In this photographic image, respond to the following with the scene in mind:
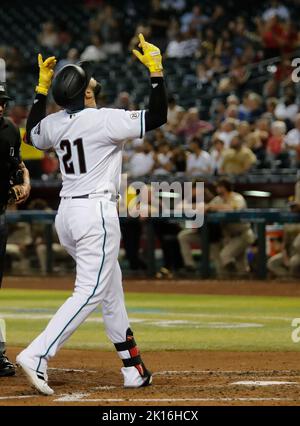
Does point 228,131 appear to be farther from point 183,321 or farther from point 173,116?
point 183,321

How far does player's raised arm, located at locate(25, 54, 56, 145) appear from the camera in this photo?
22.3 ft

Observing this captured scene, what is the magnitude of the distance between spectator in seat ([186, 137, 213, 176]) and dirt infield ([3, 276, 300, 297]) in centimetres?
207

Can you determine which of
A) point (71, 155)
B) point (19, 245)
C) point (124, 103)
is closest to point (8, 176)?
point (71, 155)

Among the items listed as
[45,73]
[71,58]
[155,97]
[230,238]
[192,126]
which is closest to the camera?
[155,97]

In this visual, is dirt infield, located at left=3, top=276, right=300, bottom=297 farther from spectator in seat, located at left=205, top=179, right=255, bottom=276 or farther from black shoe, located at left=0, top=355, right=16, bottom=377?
black shoe, located at left=0, top=355, right=16, bottom=377

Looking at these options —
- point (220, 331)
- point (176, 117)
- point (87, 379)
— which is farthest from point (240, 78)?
point (87, 379)

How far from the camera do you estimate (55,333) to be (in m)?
6.09

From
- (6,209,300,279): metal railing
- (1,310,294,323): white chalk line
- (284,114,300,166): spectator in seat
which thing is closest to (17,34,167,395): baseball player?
(1,310,294,323): white chalk line

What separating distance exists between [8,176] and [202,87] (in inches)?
600

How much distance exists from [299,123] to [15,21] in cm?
1640

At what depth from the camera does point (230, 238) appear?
625 inches

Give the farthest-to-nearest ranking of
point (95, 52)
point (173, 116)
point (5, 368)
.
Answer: point (95, 52) < point (173, 116) < point (5, 368)

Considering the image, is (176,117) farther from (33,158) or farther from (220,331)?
(220,331)

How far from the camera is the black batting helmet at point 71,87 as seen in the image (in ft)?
21.0
